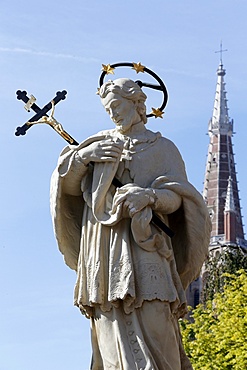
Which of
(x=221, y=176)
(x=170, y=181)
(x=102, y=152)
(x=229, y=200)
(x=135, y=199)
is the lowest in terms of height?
(x=135, y=199)

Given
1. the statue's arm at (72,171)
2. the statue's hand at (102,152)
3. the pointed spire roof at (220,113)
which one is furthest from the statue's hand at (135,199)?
the pointed spire roof at (220,113)

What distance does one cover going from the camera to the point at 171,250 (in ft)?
41.7

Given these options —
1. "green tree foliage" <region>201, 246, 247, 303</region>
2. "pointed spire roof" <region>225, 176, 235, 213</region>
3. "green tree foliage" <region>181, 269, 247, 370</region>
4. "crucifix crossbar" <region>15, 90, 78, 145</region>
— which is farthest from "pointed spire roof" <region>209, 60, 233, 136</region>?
"crucifix crossbar" <region>15, 90, 78, 145</region>

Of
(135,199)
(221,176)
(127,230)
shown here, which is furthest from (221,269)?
(135,199)

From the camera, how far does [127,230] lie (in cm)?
1264

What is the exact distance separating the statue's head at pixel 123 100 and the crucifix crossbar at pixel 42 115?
0.48 metres

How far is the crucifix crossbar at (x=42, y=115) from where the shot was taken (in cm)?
→ 1305

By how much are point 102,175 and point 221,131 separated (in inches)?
5041

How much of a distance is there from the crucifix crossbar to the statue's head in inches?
18.8

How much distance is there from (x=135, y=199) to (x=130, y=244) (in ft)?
1.51

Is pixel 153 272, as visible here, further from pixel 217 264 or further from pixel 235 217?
pixel 235 217

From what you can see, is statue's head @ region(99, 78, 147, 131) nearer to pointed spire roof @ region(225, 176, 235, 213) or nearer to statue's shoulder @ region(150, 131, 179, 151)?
statue's shoulder @ region(150, 131, 179, 151)

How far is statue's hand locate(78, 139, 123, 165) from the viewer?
1268cm

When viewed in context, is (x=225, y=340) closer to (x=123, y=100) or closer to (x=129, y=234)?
(x=123, y=100)
